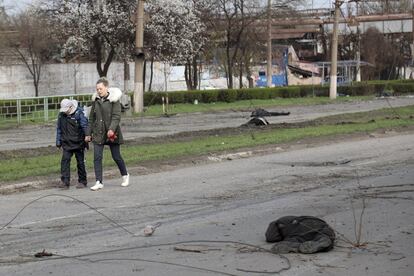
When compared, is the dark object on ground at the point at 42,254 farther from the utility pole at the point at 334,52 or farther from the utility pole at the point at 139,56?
the utility pole at the point at 334,52

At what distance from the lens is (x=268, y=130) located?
23188 mm

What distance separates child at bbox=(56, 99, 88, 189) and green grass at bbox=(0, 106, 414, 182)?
1273 mm

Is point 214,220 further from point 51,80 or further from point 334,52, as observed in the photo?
point 51,80

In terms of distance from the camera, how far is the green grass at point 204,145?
1442cm

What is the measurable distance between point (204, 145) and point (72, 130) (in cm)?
663

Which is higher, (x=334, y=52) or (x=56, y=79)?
(x=334, y=52)

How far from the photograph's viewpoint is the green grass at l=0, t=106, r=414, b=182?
568 inches

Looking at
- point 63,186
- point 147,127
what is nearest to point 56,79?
point 147,127

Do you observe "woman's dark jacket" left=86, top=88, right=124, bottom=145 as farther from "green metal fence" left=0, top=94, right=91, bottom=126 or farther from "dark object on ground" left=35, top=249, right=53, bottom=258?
"green metal fence" left=0, top=94, right=91, bottom=126

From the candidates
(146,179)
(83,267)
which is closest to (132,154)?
(146,179)

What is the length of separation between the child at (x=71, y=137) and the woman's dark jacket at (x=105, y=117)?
42 cm

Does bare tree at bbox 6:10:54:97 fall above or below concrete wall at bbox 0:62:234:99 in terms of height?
above

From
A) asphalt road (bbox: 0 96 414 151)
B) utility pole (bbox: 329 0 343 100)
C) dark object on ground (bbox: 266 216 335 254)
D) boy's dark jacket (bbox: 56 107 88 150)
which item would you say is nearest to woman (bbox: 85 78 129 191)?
boy's dark jacket (bbox: 56 107 88 150)

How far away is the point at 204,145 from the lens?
1847 cm
